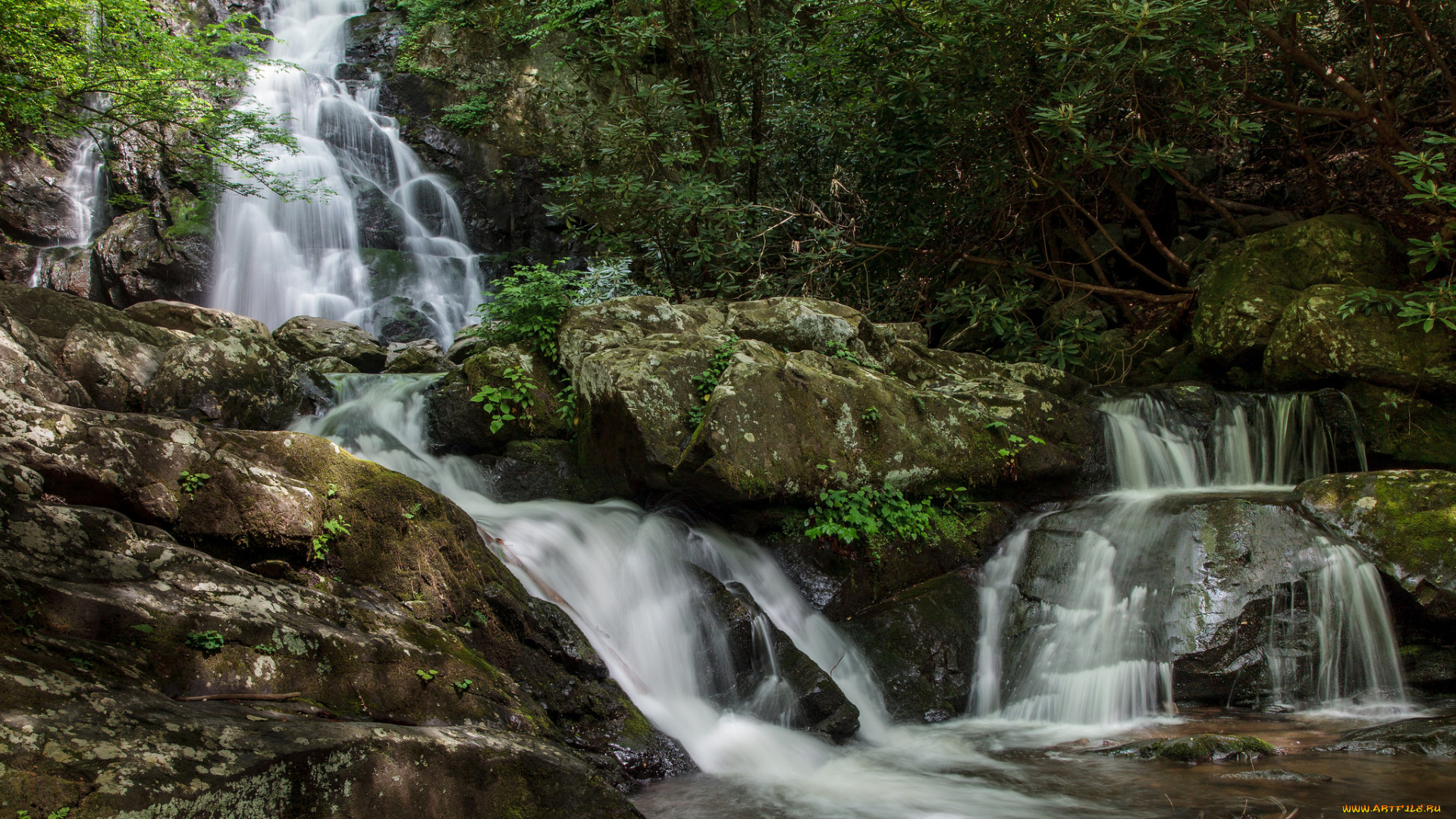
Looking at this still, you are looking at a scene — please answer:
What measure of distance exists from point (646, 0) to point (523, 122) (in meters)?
8.69

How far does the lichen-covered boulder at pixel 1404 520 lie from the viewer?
520cm

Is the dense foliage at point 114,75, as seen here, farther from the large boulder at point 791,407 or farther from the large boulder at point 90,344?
the large boulder at point 791,407

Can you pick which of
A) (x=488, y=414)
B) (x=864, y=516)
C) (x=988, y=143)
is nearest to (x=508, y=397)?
(x=488, y=414)

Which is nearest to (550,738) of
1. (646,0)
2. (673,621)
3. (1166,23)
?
(673,621)

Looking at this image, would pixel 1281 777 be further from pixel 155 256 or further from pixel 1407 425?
pixel 155 256

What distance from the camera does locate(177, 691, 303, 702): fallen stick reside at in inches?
101

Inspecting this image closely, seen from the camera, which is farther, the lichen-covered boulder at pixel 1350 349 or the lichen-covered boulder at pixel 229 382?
the lichen-covered boulder at pixel 1350 349

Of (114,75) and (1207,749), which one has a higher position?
(114,75)

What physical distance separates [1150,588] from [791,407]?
2.93 m

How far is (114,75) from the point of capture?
→ 9.10m

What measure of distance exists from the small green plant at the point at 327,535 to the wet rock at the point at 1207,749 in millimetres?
4339

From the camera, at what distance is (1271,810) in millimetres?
3312

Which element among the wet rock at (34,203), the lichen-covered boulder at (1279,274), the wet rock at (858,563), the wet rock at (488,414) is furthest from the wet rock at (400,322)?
the lichen-covered boulder at (1279,274)

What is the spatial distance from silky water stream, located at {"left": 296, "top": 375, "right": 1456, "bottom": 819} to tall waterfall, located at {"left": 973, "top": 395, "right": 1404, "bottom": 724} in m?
0.02
